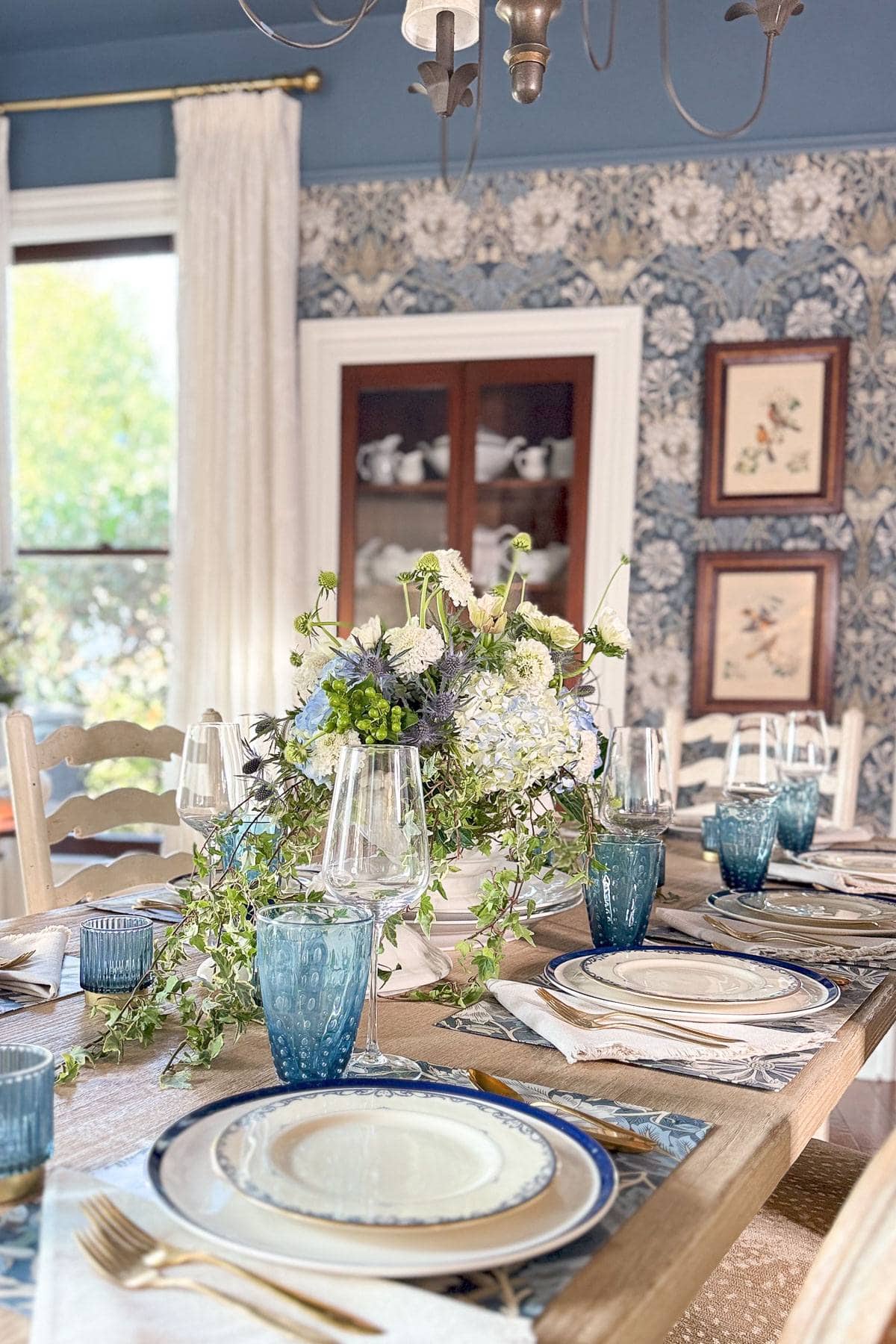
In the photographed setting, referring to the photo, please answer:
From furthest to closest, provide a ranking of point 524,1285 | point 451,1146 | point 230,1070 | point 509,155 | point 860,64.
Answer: point 509,155 < point 860,64 < point 230,1070 < point 451,1146 < point 524,1285

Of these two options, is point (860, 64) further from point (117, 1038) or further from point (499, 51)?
point (117, 1038)

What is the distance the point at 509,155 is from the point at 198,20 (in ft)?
3.43

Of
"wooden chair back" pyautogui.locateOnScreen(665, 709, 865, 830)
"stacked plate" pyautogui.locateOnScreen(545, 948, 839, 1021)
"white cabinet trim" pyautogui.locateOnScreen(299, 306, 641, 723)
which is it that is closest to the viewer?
"stacked plate" pyautogui.locateOnScreen(545, 948, 839, 1021)

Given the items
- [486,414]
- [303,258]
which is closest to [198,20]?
[303,258]

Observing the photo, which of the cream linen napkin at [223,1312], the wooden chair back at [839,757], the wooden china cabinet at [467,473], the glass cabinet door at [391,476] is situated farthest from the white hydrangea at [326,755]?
the glass cabinet door at [391,476]

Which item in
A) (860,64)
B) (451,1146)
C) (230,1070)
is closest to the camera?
(451,1146)

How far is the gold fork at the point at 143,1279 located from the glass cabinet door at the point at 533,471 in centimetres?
305

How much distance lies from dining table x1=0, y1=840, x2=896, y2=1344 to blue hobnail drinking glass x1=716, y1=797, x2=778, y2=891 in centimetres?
40

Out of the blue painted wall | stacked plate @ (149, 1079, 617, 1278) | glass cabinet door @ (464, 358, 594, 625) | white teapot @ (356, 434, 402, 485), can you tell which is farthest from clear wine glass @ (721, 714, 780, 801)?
the blue painted wall

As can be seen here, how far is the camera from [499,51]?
367 centimetres

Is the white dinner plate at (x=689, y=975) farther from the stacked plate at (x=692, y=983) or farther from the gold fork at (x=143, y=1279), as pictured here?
the gold fork at (x=143, y=1279)

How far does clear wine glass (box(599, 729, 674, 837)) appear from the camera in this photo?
1.35 metres

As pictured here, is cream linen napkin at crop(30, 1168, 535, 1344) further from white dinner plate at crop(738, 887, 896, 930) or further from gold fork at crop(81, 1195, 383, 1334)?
white dinner plate at crop(738, 887, 896, 930)

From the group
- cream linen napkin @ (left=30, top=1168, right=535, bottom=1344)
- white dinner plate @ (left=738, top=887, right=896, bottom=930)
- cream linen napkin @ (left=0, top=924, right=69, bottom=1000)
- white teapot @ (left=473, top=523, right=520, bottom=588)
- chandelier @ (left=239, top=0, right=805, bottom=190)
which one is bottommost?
white dinner plate @ (left=738, top=887, right=896, bottom=930)
